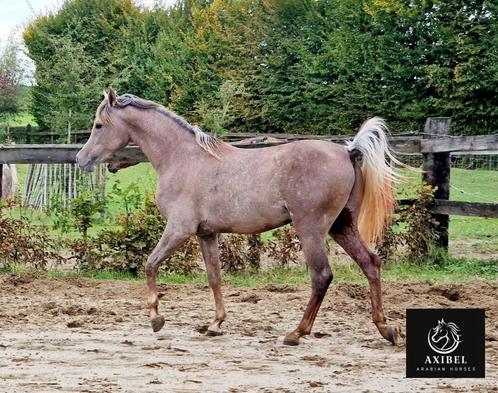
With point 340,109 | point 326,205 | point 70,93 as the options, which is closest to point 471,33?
point 340,109

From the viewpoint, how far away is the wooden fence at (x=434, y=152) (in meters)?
8.72

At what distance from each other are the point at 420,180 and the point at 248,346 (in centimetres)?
483

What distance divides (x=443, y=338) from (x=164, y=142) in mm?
3001

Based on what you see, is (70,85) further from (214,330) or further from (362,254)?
(362,254)

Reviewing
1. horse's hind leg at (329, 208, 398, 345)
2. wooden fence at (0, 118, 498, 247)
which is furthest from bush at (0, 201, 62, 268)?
horse's hind leg at (329, 208, 398, 345)

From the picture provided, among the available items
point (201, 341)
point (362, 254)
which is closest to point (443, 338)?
point (362, 254)

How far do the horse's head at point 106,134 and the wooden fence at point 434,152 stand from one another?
1.54 metres

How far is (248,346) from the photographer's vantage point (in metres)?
5.63

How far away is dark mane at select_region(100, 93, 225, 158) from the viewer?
6504 mm

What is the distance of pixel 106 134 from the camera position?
683cm

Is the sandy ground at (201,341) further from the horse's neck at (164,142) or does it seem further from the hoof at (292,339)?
the horse's neck at (164,142)

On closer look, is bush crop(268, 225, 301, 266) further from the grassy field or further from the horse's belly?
the horse's belly

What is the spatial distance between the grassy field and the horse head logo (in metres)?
2.59

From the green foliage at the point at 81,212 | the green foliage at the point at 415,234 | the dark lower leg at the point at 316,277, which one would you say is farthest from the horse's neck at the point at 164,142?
the green foliage at the point at 415,234
